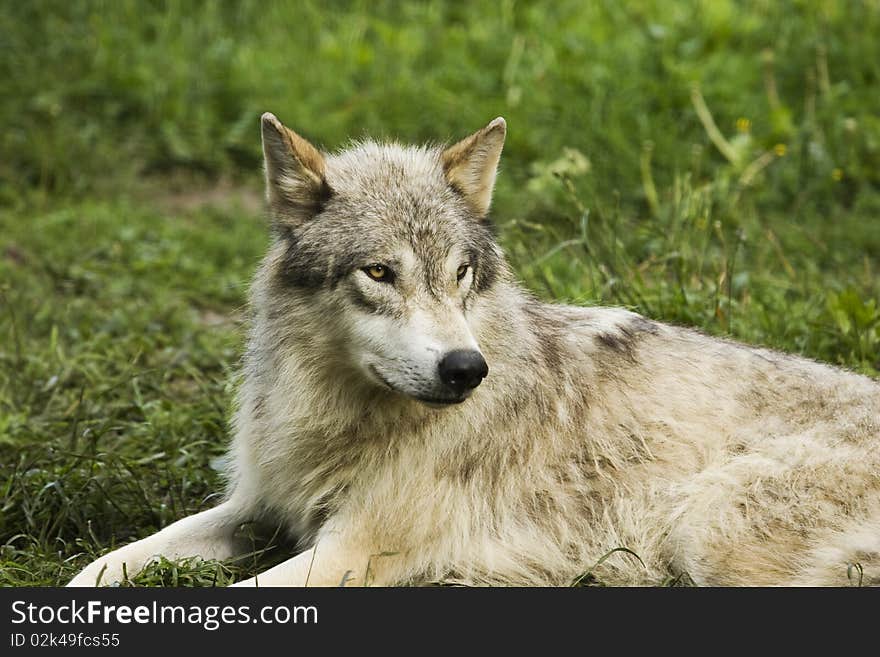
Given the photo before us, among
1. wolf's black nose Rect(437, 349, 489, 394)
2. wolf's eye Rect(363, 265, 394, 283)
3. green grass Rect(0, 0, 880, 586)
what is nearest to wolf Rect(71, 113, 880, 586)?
wolf's eye Rect(363, 265, 394, 283)

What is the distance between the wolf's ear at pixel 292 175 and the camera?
4348mm

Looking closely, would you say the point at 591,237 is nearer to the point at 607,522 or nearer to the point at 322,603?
the point at 607,522

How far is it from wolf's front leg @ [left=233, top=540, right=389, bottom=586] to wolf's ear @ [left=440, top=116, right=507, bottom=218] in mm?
1377

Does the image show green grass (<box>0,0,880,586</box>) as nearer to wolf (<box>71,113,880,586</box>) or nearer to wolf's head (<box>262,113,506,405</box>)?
wolf (<box>71,113,880,586</box>)

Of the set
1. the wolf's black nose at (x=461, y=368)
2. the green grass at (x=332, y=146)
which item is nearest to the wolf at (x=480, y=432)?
the wolf's black nose at (x=461, y=368)

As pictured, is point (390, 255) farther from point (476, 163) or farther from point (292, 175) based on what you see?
point (476, 163)

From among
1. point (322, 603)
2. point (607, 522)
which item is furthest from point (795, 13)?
point (322, 603)

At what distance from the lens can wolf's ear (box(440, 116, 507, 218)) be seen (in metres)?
4.59

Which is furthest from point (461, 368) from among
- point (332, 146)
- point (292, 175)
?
point (332, 146)

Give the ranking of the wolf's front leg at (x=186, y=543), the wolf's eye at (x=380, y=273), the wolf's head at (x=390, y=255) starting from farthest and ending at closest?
the wolf's front leg at (x=186, y=543)
the wolf's eye at (x=380, y=273)
the wolf's head at (x=390, y=255)

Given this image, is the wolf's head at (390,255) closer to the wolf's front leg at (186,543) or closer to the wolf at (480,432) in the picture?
the wolf at (480,432)

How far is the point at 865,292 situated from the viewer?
6824 mm

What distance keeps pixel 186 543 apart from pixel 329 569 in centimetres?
80

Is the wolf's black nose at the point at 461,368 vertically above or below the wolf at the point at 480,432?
above
